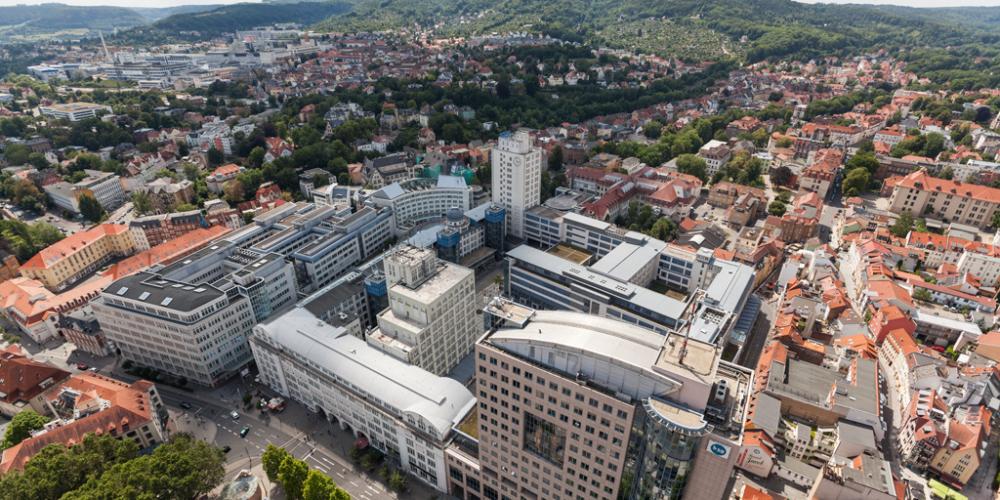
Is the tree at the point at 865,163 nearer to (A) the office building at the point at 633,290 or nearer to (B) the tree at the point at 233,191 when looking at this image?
(A) the office building at the point at 633,290

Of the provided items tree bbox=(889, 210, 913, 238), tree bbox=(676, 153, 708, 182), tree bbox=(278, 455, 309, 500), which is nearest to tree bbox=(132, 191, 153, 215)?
tree bbox=(278, 455, 309, 500)

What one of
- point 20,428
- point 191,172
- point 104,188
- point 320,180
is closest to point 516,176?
point 320,180

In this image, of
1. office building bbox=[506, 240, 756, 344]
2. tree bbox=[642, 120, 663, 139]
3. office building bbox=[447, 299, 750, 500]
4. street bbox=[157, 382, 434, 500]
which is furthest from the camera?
tree bbox=[642, 120, 663, 139]

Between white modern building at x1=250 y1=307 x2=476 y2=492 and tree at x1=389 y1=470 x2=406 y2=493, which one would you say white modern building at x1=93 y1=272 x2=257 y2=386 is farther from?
tree at x1=389 y1=470 x2=406 y2=493

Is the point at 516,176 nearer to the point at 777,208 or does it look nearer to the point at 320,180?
the point at 320,180

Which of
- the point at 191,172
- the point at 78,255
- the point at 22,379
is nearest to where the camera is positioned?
the point at 22,379

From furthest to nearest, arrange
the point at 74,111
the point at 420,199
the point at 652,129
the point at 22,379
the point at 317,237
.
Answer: the point at 652,129 < the point at 74,111 < the point at 420,199 < the point at 317,237 < the point at 22,379
